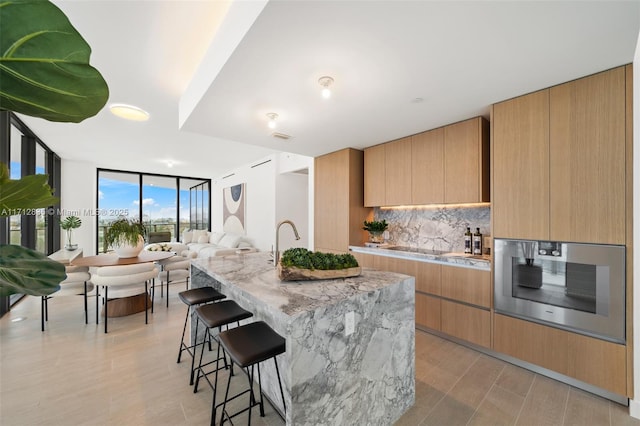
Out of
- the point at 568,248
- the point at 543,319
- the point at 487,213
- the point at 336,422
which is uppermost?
the point at 487,213

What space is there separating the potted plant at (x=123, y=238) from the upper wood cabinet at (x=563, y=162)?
4495 millimetres

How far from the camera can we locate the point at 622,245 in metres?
1.86

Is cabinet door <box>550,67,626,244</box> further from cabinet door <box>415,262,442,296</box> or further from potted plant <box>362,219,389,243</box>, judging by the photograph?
potted plant <box>362,219,389,243</box>

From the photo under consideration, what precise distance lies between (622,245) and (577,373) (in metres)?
1.04

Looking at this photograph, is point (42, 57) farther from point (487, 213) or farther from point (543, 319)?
point (487, 213)

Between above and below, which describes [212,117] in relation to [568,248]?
above

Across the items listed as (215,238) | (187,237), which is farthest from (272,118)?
(187,237)

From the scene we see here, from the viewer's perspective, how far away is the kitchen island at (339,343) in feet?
4.14

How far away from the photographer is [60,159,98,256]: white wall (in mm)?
6457

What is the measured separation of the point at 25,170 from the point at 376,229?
589 cm

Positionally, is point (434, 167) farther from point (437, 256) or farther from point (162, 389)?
point (162, 389)

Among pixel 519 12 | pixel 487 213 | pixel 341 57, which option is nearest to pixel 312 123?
pixel 341 57

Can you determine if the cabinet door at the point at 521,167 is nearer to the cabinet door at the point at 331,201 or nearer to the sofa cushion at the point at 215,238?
the cabinet door at the point at 331,201

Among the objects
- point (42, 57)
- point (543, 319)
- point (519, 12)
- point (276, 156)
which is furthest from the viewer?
point (276, 156)
